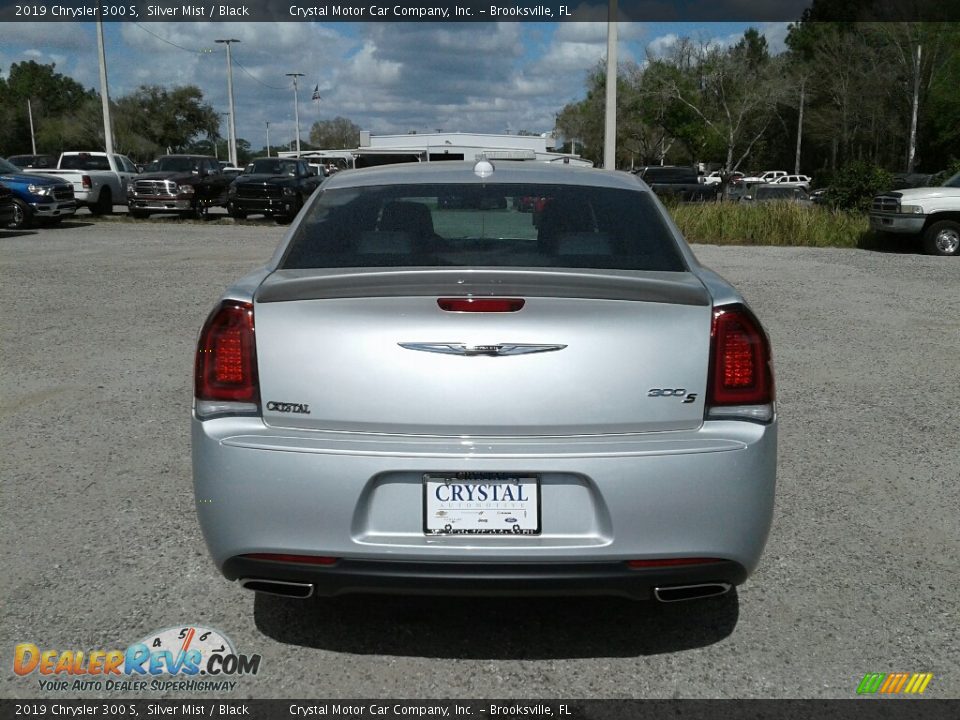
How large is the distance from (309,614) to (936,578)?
2553mm

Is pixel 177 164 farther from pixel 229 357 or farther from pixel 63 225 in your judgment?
pixel 229 357

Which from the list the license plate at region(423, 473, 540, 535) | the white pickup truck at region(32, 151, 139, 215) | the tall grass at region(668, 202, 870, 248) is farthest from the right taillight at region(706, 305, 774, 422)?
the white pickup truck at region(32, 151, 139, 215)

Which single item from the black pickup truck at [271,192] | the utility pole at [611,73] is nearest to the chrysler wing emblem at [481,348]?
the utility pole at [611,73]

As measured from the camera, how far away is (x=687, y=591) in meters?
2.99

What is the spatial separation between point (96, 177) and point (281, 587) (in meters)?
25.5

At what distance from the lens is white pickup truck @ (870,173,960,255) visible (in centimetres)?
1722

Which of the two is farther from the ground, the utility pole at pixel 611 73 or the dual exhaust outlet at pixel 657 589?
the utility pole at pixel 611 73

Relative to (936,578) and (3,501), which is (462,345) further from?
(3,501)

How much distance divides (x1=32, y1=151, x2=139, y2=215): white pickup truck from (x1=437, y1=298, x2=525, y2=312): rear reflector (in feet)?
80.6

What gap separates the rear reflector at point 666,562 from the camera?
114 inches

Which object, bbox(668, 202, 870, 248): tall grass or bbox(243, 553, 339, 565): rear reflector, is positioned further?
bbox(668, 202, 870, 248): tall grass

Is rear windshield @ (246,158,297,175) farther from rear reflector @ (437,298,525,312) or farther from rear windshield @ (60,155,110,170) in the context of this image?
rear reflector @ (437,298,525,312)

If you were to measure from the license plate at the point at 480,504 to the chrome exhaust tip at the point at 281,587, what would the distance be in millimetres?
440
